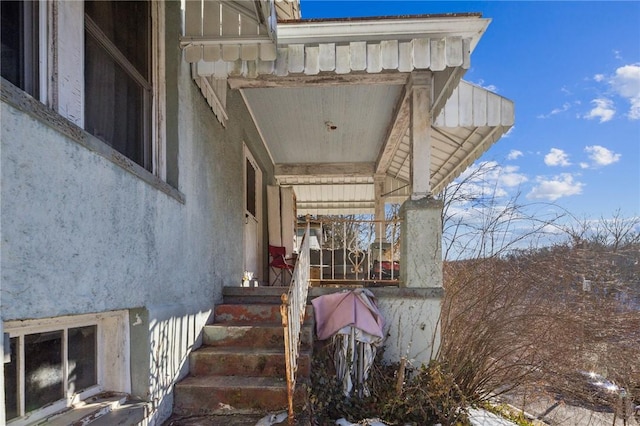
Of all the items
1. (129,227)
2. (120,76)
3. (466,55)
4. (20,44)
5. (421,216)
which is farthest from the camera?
(421,216)

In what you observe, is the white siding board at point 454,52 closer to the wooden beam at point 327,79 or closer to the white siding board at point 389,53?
the white siding board at point 389,53

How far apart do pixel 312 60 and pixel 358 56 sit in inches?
17.6

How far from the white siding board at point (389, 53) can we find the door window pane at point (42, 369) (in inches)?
133

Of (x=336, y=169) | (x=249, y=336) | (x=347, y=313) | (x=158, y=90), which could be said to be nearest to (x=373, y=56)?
(x=158, y=90)

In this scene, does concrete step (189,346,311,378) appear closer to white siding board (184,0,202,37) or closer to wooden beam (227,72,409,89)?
white siding board (184,0,202,37)

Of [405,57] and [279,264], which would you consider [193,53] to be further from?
[279,264]

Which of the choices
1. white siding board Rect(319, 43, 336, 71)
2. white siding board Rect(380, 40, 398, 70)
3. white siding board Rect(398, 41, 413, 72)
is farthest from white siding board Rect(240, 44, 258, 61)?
white siding board Rect(398, 41, 413, 72)

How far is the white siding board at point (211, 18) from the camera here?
126 inches

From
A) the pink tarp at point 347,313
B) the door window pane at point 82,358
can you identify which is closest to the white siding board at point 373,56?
the pink tarp at point 347,313

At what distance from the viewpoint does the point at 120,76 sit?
265cm

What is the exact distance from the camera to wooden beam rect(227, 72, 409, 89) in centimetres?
438

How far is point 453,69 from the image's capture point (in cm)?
396

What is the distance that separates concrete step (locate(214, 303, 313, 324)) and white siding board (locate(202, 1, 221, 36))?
8.71ft

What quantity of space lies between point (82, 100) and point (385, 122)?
4914 mm
